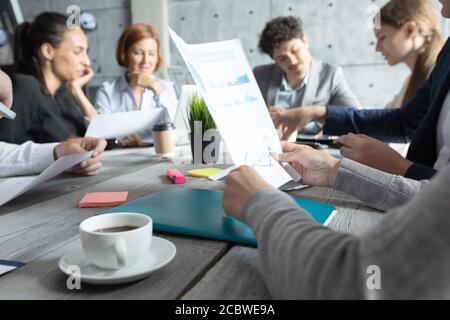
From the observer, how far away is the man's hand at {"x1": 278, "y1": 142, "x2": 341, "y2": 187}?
0.90 metres

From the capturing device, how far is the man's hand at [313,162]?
896 millimetres

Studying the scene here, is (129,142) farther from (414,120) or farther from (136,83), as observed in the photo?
(414,120)

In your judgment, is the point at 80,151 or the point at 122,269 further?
the point at 80,151

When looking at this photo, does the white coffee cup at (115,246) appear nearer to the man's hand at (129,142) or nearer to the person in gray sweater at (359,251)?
the person in gray sweater at (359,251)

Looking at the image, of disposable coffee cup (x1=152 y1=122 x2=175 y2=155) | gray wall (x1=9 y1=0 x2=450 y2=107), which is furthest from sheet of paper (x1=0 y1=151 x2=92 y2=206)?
gray wall (x1=9 y1=0 x2=450 y2=107)

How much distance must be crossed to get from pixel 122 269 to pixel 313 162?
0.58 metres

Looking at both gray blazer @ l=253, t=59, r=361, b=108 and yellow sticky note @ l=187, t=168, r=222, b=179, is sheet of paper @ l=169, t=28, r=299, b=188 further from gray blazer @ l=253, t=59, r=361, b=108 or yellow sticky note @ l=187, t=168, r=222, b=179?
gray blazer @ l=253, t=59, r=361, b=108

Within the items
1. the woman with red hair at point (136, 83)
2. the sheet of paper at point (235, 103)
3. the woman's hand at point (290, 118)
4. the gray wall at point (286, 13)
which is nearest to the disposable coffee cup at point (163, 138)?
the woman's hand at point (290, 118)

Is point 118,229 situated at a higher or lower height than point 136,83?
lower

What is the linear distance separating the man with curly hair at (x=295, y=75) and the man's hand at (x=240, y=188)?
2.13 m

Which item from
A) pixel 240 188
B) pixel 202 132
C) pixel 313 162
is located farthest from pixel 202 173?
pixel 240 188

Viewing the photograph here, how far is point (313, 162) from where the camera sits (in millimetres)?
919

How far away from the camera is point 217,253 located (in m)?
0.55
